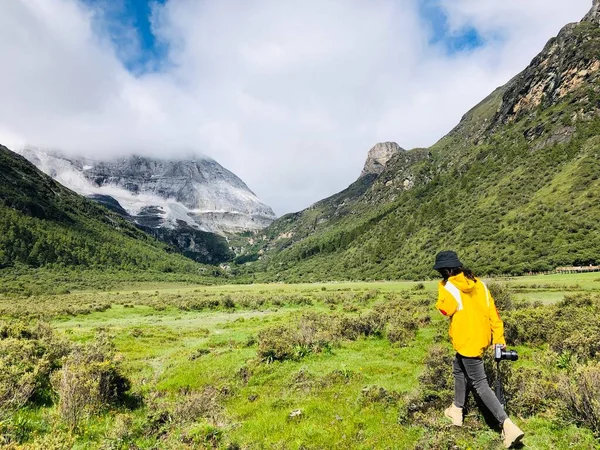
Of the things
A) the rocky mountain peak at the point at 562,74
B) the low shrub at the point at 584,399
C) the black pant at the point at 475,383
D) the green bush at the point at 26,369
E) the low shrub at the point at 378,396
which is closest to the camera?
the low shrub at the point at 584,399

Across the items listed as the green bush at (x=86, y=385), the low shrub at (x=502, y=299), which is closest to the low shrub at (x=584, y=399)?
the green bush at (x=86, y=385)

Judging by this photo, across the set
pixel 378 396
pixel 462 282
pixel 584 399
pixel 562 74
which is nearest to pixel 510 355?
pixel 462 282

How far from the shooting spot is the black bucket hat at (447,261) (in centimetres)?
772

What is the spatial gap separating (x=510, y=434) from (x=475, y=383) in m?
1.06

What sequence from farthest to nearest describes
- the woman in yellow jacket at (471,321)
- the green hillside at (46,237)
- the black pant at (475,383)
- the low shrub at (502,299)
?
the green hillside at (46,237) → the low shrub at (502,299) → the woman in yellow jacket at (471,321) → the black pant at (475,383)

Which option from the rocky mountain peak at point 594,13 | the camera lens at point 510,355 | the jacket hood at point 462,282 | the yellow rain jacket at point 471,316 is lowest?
the camera lens at point 510,355

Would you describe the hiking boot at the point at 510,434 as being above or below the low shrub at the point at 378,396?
above

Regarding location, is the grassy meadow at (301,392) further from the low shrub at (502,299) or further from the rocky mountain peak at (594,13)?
the rocky mountain peak at (594,13)

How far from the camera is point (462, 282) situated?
7.66 m

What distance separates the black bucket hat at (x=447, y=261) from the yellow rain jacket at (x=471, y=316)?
288mm

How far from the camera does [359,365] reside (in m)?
14.9

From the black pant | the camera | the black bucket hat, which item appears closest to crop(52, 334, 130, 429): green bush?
the black pant

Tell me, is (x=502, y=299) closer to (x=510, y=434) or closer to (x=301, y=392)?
(x=301, y=392)

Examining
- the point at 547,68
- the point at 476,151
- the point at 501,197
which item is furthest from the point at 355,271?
the point at 547,68
